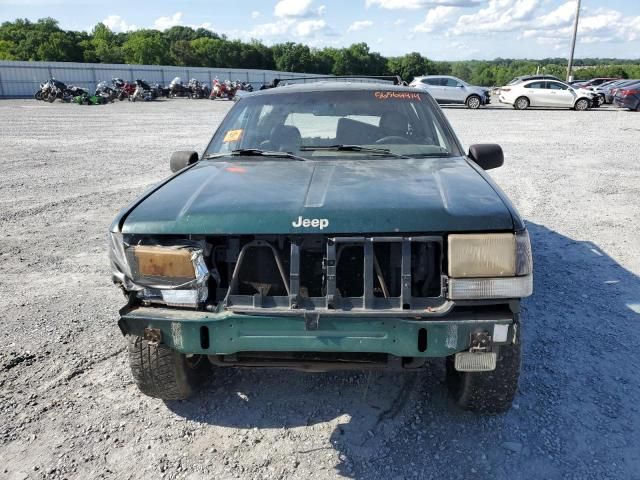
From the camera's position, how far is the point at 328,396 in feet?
9.82

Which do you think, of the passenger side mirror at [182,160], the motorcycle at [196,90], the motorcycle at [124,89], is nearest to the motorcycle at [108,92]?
the motorcycle at [124,89]

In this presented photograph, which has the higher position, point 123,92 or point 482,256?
point 123,92

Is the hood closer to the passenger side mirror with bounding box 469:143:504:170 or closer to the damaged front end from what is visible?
the damaged front end

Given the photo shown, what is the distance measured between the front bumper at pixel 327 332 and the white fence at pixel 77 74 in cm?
3025

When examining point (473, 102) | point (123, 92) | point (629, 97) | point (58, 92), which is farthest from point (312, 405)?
point (123, 92)

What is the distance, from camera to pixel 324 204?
2.40 metres

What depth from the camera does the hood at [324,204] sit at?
7.53 ft

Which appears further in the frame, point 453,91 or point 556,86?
point 453,91

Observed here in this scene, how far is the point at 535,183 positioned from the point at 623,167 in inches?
104

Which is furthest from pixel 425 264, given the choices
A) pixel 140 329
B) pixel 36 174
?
pixel 36 174

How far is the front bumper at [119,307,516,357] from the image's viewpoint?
227cm

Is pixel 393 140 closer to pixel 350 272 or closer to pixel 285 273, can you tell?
pixel 350 272

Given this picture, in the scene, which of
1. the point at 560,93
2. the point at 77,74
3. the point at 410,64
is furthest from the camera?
the point at 410,64

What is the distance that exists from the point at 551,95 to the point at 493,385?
25157 millimetres
